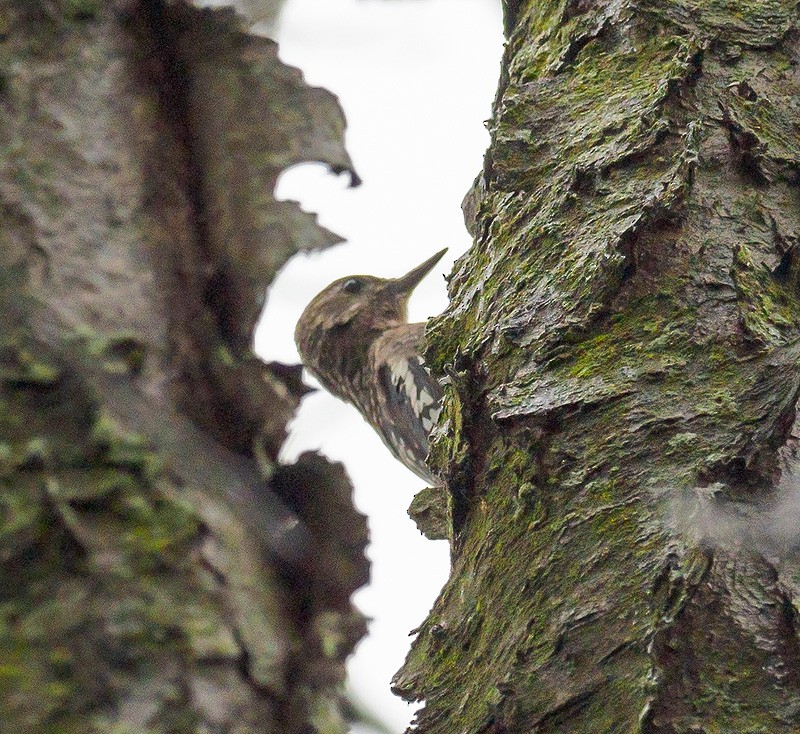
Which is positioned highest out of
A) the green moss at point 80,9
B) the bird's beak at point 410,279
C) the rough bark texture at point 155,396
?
the bird's beak at point 410,279

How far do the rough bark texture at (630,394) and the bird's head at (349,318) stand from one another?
2477 millimetres

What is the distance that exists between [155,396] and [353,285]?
3.70 m

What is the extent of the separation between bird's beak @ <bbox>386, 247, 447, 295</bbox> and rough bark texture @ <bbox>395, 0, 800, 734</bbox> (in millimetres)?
2468

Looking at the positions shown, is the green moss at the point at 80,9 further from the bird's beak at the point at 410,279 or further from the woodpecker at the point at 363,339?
the bird's beak at the point at 410,279

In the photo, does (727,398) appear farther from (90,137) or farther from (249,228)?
(90,137)

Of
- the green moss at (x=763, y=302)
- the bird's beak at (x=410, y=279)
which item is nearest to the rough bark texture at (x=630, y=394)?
the green moss at (x=763, y=302)

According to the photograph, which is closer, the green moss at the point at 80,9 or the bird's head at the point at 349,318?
the green moss at the point at 80,9

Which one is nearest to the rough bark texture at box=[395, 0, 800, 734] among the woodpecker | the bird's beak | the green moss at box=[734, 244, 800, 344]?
the green moss at box=[734, 244, 800, 344]

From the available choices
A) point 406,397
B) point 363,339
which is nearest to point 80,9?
point 406,397

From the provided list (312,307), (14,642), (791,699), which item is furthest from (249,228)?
(312,307)

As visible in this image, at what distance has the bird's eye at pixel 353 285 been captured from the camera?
459 cm

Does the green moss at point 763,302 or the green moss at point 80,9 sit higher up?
the green moss at point 763,302

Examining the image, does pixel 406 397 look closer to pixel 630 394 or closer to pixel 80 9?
pixel 630 394

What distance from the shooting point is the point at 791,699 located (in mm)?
1311
